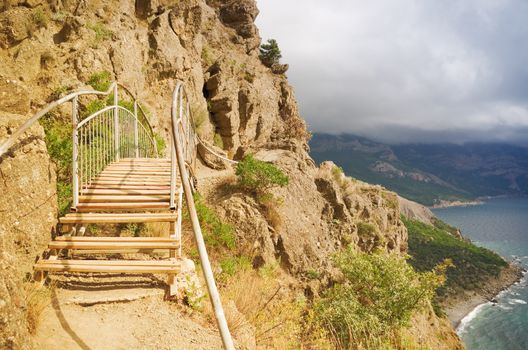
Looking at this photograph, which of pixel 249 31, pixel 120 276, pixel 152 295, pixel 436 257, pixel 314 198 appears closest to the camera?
pixel 152 295

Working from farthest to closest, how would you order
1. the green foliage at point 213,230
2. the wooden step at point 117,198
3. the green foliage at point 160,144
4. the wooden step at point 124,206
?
the green foliage at point 160,144
the green foliage at point 213,230
the wooden step at point 117,198
the wooden step at point 124,206

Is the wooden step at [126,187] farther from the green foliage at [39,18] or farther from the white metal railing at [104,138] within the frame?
the green foliage at [39,18]

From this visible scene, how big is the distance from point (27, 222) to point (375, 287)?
13.2m

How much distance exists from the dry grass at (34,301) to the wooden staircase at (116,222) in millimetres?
249

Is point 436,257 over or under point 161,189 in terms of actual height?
under

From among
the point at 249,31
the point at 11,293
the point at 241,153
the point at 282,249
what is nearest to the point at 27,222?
the point at 11,293

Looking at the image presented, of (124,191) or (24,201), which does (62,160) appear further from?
(24,201)

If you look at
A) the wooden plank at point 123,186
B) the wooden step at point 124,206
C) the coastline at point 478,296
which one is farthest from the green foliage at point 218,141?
the coastline at point 478,296

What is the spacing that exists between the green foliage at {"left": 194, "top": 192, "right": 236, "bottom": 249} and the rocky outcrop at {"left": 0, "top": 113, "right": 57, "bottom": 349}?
206 inches

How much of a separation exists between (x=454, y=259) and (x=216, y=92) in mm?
91185

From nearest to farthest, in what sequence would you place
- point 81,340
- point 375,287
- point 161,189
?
point 81,340 → point 161,189 → point 375,287

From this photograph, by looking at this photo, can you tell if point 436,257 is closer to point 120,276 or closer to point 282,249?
point 282,249

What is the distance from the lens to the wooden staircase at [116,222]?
397 cm

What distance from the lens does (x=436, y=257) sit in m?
83.7
